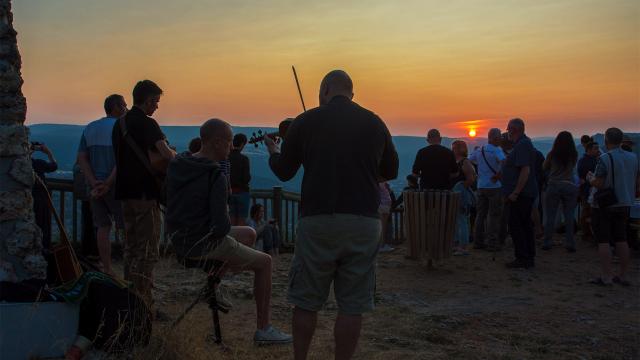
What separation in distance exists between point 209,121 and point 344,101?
1164 millimetres

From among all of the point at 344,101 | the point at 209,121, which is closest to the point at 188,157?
the point at 209,121

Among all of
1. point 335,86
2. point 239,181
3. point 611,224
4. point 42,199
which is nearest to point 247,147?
point 239,181

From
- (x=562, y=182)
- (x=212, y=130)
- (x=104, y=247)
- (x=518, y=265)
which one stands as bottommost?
(x=518, y=265)

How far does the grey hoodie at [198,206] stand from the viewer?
432cm

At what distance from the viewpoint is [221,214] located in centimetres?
432

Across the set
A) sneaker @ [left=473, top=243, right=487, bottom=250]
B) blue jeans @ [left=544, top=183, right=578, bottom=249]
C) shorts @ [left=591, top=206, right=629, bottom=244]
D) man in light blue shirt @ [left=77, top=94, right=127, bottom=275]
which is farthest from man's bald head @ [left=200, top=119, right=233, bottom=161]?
blue jeans @ [left=544, top=183, right=578, bottom=249]

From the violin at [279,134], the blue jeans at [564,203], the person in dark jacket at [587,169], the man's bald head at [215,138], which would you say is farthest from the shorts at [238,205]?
the person in dark jacket at [587,169]

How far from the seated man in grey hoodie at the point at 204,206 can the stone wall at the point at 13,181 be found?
3.39 feet

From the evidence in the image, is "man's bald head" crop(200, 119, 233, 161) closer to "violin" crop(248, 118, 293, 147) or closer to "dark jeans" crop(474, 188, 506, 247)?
"violin" crop(248, 118, 293, 147)

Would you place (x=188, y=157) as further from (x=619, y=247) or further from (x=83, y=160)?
(x=619, y=247)

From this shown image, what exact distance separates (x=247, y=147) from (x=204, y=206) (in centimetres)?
475

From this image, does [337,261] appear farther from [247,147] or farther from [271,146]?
[247,147]

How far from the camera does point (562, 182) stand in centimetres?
993

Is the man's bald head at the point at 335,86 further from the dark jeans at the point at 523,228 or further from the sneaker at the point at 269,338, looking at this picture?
the dark jeans at the point at 523,228
